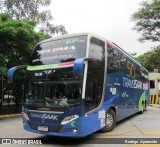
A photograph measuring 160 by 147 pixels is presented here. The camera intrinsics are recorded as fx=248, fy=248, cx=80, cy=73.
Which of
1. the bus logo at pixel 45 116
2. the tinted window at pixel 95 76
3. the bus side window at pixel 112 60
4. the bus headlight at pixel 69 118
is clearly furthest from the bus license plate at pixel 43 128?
the bus side window at pixel 112 60

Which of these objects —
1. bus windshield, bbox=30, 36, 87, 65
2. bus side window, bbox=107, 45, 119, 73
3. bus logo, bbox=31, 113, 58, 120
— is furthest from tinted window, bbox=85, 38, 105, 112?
bus logo, bbox=31, 113, 58, 120

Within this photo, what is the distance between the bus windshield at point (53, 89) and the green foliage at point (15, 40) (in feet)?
18.4

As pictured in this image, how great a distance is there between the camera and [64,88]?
7.50 meters

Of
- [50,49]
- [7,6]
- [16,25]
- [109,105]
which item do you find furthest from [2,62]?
[7,6]

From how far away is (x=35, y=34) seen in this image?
15188mm

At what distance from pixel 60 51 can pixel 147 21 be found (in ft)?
72.5

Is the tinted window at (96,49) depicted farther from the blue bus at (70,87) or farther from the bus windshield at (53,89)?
the bus windshield at (53,89)

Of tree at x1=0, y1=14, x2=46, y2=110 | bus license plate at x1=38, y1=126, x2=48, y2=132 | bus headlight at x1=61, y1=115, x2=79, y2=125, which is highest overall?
tree at x1=0, y1=14, x2=46, y2=110

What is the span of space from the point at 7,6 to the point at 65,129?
637 inches

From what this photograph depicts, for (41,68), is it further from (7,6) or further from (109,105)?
(7,6)

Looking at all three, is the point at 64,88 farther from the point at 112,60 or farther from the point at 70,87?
the point at 112,60

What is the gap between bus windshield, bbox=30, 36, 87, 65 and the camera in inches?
311

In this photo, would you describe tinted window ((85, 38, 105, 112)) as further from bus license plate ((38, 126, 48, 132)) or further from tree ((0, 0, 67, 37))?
tree ((0, 0, 67, 37))

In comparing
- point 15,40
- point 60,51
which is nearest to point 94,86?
point 60,51
